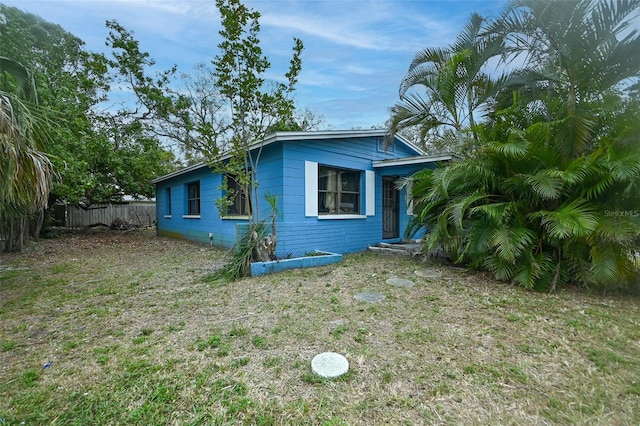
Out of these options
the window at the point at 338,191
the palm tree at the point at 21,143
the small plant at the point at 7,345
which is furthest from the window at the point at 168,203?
the small plant at the point at 7,345

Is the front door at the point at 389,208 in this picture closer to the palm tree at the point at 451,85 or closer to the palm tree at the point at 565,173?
the palm tree at the point at 451,85

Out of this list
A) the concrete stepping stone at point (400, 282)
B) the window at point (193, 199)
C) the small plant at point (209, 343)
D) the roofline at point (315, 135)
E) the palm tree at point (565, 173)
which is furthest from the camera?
the window at point (193, 199)

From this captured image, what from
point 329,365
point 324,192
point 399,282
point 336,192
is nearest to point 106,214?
point 324,192

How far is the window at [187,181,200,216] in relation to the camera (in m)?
10.9

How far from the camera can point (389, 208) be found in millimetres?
9156

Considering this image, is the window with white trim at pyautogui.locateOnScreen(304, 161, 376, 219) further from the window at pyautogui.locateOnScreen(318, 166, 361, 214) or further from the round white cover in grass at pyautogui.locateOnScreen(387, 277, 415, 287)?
the round white cover in grass at pyautogui.locateOnScreen(387, 277, 415, 287)

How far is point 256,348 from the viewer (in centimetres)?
276

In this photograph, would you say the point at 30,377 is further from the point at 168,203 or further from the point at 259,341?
the point at 168,203

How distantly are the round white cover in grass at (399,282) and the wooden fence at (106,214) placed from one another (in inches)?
658

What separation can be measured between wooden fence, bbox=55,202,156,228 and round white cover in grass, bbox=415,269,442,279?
16878 mm

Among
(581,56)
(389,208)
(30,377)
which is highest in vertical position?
(581,56)

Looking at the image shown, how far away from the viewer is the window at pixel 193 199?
10938 millimetres

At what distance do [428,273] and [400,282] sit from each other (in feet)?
2.77

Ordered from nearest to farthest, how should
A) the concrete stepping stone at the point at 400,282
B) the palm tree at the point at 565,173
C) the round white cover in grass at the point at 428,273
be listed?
the palm tree at the point at 565,173
the concrete stepping stone at the point at 400,282
the round white cover in grass at the point at 428,273
